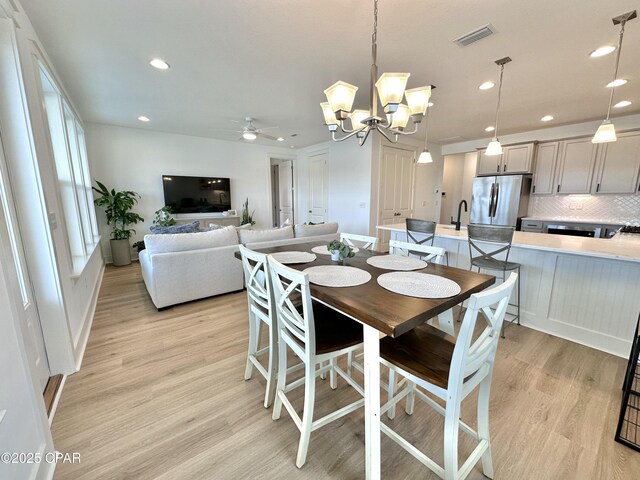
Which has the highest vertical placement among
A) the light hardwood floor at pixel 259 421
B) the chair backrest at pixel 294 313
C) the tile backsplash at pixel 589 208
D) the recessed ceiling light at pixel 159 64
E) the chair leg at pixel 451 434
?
the recessed ceiling light at pixel 159 64

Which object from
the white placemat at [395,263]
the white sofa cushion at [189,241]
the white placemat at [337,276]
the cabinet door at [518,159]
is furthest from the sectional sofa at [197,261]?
the cabinet door at [518,159]

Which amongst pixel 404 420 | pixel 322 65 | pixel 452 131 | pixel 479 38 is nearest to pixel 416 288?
pixel 404 420

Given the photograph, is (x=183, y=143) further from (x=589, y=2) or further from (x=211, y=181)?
(x=589, y=2)

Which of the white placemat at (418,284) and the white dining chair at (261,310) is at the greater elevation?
the white placemat at (418,284)

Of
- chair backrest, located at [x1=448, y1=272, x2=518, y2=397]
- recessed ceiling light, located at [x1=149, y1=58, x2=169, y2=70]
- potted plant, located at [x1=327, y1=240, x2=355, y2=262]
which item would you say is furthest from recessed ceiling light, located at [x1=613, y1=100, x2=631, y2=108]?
recessed ceiling light, located at [x1=149, y1=58, x2=169, y2=70]

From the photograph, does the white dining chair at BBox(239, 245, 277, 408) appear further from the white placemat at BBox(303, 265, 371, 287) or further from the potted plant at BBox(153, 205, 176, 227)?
the potted plant at BBox(153, 205, 176, 227)

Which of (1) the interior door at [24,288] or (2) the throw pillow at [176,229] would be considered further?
(2) the throw pillow at [176,229]

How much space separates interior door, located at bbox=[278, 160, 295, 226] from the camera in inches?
282

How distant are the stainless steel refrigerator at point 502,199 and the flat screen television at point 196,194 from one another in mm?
5407

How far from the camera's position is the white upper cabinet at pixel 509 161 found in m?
4.72

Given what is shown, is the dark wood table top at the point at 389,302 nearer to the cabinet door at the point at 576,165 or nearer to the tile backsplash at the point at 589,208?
the cabinet door at the point at 576,165

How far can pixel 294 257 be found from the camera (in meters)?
1.93

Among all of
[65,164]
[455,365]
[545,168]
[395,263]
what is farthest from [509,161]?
[65,164]

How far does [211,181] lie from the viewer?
5695mm
